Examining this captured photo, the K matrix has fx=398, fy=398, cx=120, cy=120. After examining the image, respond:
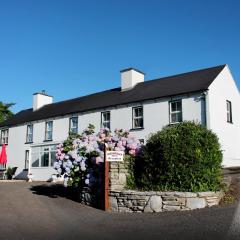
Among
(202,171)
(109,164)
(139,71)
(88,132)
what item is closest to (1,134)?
(139,71)

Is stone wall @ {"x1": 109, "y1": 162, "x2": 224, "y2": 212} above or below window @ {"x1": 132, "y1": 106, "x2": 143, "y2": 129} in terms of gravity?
below

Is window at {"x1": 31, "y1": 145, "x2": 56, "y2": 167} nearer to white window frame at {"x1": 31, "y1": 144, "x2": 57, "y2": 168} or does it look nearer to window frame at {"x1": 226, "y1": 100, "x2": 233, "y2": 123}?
white window frame at {"x1": 31, "y1": 144, "x2": 57, "y2": 168}

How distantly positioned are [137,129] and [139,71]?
20.9 feet

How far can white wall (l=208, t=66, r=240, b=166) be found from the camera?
78.5 ft

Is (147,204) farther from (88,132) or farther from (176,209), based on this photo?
(88,132)

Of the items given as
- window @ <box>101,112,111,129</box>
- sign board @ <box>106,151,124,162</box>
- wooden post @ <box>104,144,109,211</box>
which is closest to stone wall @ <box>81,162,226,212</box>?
wooden post @ <box>104,144,109,211</box>

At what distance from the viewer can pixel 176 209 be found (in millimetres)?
12375

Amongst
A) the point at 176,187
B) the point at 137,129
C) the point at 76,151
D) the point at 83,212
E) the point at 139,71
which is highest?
the point at 139,71

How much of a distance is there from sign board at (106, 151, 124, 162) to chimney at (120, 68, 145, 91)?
16724mm

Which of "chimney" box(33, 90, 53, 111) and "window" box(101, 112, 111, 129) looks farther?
"chimney" box(33, 90, 53, 111)

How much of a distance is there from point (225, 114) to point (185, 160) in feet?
45.3

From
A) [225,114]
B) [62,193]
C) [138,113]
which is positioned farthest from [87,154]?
[225,114]

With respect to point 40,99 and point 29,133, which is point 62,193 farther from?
point 40,99

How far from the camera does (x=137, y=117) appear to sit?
26688mm
